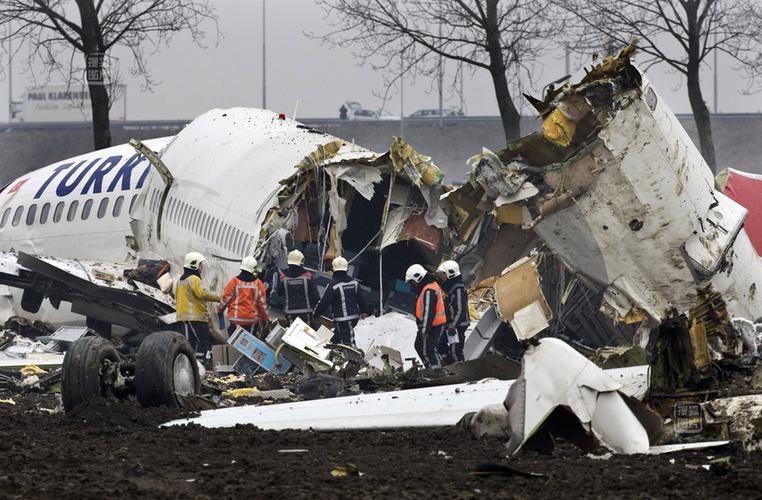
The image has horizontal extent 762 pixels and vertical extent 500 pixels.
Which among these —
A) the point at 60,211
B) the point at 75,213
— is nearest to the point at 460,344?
the point at 75,213

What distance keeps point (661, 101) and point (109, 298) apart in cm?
898

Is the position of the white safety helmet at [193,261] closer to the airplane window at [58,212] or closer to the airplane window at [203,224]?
the airplane window at [203,224]

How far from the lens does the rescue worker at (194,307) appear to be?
1802 centimetres

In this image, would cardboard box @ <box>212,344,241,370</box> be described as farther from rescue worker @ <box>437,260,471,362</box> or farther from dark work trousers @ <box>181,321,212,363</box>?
rescue worker @ <box>437,260,471,362</box>

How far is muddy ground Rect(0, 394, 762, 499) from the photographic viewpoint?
7.04m

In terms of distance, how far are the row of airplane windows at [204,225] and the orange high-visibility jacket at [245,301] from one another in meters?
1.09

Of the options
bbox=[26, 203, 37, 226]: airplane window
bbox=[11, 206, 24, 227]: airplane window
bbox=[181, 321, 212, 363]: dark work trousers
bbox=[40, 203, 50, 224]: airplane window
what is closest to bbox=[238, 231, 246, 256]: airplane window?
bbox=[181, 321, 212, 363]: dark work trousers

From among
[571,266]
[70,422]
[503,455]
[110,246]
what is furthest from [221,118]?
[503,455]

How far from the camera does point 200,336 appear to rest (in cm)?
1811

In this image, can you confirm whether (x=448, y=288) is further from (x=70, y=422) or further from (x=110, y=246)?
(x=110, y=246)

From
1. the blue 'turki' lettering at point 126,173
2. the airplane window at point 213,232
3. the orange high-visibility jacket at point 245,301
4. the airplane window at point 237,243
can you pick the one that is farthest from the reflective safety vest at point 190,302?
the blue 'turki' lettering at point 126,173

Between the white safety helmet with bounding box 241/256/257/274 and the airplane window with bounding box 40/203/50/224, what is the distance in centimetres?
746

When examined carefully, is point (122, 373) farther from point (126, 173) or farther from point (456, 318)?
point (126, 173)

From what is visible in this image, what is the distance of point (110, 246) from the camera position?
2377 cm
